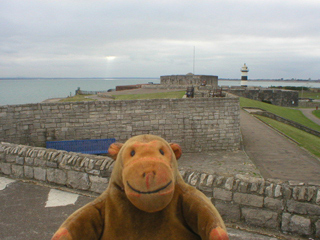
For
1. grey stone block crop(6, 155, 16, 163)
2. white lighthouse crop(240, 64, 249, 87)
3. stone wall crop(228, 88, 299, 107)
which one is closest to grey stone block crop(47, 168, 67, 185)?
grey stone block crop(6, 155, 16, 163)

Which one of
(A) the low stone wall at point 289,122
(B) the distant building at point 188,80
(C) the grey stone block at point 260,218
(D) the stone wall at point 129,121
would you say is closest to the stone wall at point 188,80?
(B) the distant building at point 188,80

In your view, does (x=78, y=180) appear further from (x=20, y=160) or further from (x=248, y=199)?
(x=248, y=199)

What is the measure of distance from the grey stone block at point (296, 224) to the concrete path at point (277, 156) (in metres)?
7.20

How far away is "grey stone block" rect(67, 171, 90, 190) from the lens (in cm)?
545

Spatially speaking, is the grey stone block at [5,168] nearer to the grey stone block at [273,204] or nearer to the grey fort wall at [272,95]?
the grey stone block at [273,204]

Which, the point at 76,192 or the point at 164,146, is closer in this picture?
the point at 164,146

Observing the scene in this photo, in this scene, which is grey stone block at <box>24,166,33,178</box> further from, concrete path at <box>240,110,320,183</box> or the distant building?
the distant building

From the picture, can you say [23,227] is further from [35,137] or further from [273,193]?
[35,137]

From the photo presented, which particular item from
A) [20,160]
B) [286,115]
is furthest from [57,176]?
[286,115]

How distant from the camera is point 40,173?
19.4ft

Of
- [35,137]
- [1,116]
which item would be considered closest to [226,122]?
[35,137]

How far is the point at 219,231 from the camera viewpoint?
7.24 ft

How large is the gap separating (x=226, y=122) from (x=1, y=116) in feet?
34.7

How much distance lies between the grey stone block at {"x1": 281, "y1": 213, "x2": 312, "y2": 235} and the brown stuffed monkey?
216cm
